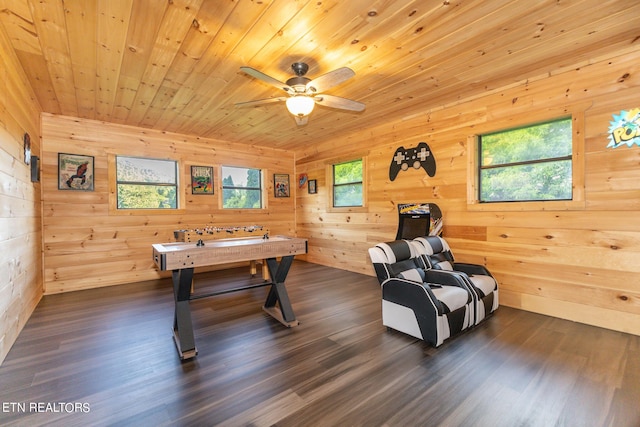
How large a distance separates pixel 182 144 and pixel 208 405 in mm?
4690

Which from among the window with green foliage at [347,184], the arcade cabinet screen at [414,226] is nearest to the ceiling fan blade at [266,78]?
the arcade cabinet screen at [414,226]

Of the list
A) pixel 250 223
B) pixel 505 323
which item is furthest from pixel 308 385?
pixel 250 223

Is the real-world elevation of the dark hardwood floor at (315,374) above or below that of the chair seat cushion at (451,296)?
below

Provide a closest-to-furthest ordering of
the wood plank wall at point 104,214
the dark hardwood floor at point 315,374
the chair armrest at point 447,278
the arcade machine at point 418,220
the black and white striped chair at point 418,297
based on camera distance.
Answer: the dark hardwood floor at point 315,374, the black and white striped chair at point 418,297, the chair armrest at point 447,278, the arcade machine at point 418,220, the wood plank wall at point 104,214

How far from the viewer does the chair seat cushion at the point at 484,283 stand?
289cm

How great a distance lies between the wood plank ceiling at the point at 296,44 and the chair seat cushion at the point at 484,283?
2.17 meters

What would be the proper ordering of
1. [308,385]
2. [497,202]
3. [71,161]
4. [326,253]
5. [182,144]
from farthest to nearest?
[326,253]
[182,144]
[71,161]
[497,202]
[308,385]

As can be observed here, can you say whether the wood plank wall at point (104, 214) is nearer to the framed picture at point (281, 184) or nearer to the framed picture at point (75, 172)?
the framed picture at point (75, 172)

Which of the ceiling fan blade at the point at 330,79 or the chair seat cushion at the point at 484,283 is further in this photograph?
the chair seat cushion at the point at 484,283

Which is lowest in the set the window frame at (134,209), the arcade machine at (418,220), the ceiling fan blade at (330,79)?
the arcade machine at (418,220)

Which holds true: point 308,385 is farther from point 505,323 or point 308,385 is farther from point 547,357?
point 505,323

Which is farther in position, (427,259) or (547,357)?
(427,259)

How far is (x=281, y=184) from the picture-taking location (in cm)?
654

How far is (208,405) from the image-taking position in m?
1.74
